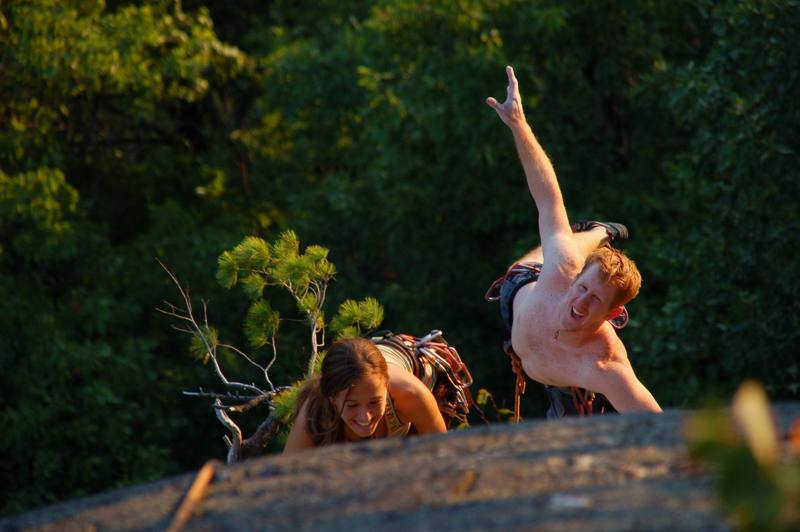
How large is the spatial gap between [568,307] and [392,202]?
7039 millimetres

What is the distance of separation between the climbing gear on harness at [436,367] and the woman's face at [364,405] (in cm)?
45

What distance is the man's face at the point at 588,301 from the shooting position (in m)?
4.54

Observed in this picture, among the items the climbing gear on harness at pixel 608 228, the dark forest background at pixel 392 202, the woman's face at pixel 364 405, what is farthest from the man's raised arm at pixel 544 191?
the dark forest background at pixel 392 202

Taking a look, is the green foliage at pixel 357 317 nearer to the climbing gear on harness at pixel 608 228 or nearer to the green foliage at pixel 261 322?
the green foliage at pixel 261 322

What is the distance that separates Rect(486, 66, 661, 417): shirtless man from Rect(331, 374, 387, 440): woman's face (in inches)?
27.4

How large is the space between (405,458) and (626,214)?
7.78m

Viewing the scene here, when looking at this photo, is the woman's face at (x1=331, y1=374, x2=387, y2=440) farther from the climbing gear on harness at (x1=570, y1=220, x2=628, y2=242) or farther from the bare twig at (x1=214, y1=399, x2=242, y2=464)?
the climbing gear on harness at (x1=570, y1=220, x2=628, y2=242)

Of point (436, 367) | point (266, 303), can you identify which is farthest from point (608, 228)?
point (266, 303)

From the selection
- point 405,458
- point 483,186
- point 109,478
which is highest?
point 405,458

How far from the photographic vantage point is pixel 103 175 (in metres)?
13.6

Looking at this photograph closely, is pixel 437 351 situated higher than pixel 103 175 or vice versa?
pixel 437 351

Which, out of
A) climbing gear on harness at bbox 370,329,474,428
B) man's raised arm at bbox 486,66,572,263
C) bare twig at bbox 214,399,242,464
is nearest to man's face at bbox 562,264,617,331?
man's raised arm at bbox 486,66,572,263

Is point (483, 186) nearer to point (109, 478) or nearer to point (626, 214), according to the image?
point (626, 214)

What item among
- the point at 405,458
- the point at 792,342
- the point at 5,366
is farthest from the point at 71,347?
the point at 405,458
